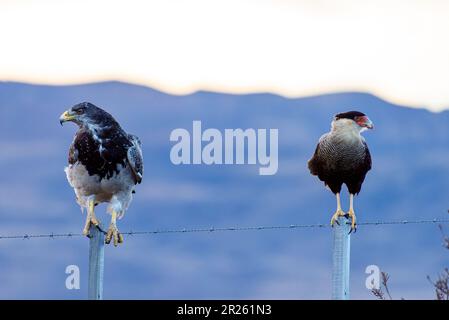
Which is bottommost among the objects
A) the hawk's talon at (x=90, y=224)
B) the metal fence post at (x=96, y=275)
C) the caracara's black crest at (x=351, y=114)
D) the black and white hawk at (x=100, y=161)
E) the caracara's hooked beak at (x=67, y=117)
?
the metal fence post at (x=96, y=275)

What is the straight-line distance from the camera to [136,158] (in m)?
11.1

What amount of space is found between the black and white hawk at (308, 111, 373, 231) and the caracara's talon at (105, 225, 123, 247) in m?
2.80

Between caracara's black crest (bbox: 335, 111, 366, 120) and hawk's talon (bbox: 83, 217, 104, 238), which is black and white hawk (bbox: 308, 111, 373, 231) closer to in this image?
caracara's black crest (bbox: 335, 111, 366, 120)

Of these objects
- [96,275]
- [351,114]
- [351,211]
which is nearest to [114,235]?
[96,275]

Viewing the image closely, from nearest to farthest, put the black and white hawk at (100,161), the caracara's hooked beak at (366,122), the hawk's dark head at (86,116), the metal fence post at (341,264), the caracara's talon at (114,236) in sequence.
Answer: the metal fence post at (341,264) < the caracara's talon at (114,236) < the black and white hawk at (100,161) < the hawk's dark head at (86,116) < the caracara's hooked beak at (366,122)

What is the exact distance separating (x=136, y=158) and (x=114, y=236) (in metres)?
1.02

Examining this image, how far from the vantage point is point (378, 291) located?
36.2 ft

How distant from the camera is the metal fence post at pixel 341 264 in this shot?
27.9 feet

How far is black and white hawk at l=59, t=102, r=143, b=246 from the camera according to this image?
10.9 metres

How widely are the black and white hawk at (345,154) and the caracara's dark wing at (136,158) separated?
7.62ft

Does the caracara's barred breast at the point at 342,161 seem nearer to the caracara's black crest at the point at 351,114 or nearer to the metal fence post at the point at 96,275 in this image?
the caracara's black crest at the point at 351,114

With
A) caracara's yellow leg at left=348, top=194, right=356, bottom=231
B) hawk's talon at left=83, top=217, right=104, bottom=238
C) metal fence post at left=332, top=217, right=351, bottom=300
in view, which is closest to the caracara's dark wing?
hawk's talon at left=83, top=217, right=104, bottom=238

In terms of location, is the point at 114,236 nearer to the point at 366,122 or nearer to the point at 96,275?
the point at 96,275

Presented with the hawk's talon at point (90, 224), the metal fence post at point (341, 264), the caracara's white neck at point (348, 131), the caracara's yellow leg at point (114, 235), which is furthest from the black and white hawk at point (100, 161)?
the metal fence post at point (341, 264)
